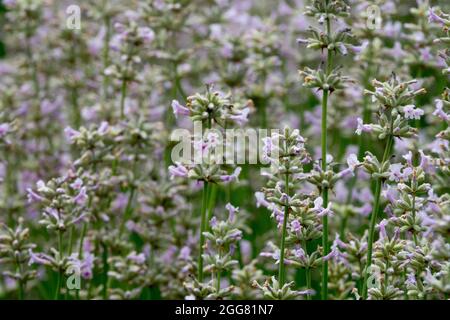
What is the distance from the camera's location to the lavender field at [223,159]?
108 inches

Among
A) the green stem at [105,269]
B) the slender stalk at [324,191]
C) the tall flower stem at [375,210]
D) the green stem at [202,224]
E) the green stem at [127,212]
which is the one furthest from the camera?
the green stem at [127,212]

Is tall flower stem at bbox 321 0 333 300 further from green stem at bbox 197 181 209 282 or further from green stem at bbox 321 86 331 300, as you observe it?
green stem at bbox 197 181 209 282

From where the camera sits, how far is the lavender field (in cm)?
273

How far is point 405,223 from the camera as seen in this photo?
8.84 ft

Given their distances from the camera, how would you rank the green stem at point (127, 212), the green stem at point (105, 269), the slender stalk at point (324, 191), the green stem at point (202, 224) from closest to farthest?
1. the slender stalk at point (324, 191)
2. the green stem at point (202, 224)
3. the green stem at point (105, 269)
4. the green stem at point (127, 212)

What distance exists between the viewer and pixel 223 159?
3.30m

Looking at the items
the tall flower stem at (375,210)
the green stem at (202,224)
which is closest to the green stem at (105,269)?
the green stem at (202,224)

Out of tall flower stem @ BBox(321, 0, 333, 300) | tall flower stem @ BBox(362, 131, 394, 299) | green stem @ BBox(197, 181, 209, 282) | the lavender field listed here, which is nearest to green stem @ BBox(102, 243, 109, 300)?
the lavender field

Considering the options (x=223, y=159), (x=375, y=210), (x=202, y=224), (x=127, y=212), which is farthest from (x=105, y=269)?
(x=375, y=210)

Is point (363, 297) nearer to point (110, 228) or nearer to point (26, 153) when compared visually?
point (110, 228)

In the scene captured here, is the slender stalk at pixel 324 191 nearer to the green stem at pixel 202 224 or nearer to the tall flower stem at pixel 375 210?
the tall flower stem at pixel 375 210

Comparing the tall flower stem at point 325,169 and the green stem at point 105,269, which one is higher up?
the tall flower stem at point 325,169

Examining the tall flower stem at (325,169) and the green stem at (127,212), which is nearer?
the tall flower stem at (325,169)
